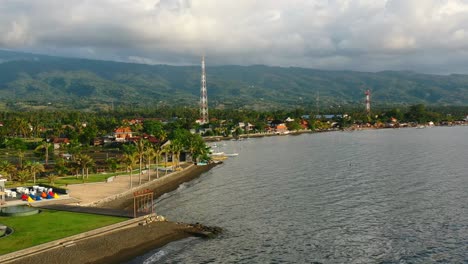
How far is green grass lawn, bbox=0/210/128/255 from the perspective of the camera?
42.4m

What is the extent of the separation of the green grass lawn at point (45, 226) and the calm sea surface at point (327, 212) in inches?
321

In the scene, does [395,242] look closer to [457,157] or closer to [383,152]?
[457,157]

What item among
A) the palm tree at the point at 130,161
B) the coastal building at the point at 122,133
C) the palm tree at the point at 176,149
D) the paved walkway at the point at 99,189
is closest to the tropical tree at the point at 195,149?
the palm tree at the point at 176,149

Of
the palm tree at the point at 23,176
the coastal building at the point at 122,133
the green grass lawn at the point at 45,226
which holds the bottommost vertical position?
the green grass lawn at the point at 45,226

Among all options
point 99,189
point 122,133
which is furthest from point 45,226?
point 122,133

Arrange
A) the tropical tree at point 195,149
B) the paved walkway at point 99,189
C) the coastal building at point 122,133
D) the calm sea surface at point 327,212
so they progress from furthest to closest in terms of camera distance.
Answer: the coastal building at point 122,133
the tropical tree at point 195,149
the paved walkway at point 99,189
the calm sea surface at point 327,212

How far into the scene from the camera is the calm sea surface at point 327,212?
145 feet

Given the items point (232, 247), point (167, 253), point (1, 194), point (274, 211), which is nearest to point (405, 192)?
point (274, 211)

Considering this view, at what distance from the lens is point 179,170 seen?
9769 centimetres

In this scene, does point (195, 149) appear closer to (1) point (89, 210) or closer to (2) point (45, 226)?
(1) point (89, 210)

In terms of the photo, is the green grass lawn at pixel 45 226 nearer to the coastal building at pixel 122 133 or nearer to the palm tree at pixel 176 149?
the palm tree at pixel 176 149

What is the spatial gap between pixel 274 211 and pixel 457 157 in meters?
70.4

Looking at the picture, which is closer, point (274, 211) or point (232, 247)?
point (232, 247)

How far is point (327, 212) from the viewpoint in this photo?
59281 mm
